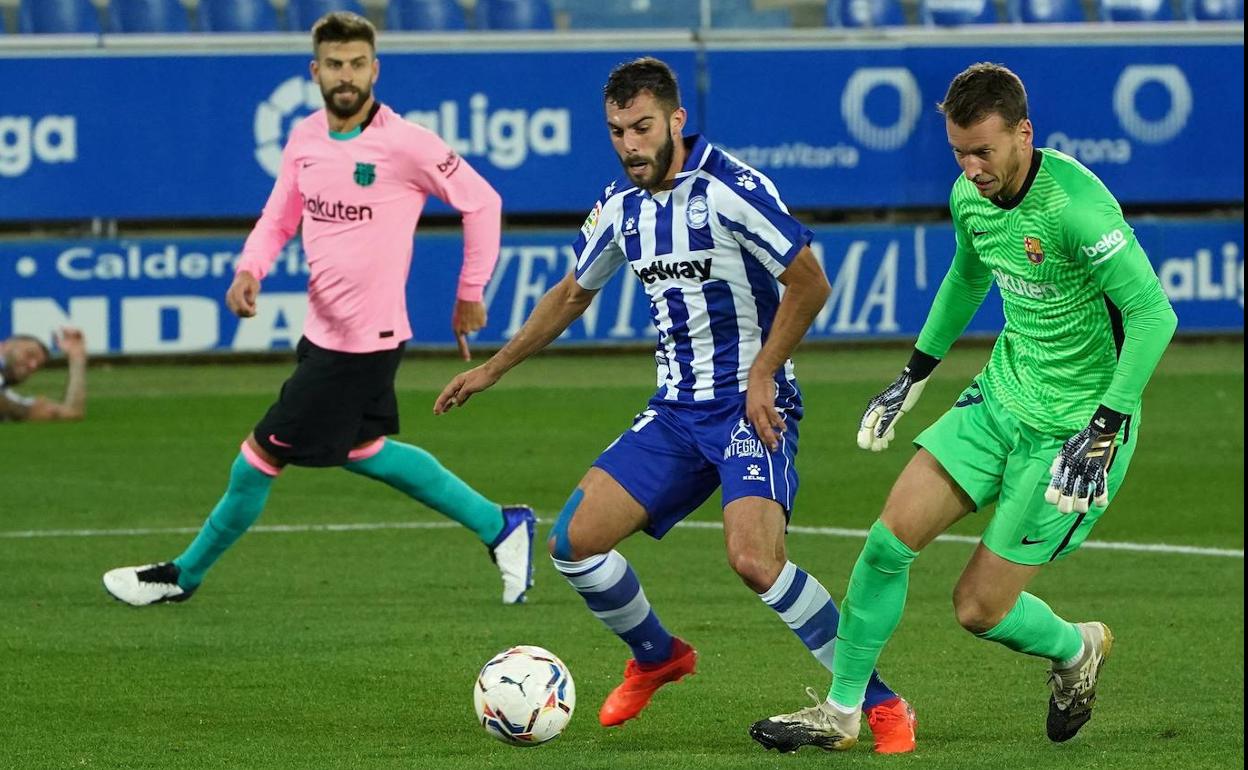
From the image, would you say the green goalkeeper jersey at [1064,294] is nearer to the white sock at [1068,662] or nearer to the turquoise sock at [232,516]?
the white sock at [1068,662]

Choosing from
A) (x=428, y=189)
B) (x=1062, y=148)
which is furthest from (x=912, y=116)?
(x=428, y=189)

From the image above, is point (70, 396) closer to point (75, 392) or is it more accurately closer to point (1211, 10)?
point (75, 392)

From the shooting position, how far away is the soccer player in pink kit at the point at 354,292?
7.85 metres

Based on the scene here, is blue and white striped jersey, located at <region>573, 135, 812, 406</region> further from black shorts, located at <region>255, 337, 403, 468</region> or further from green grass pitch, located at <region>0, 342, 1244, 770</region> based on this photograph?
black shorts, located at <region>255, 337, 403, 468</region>

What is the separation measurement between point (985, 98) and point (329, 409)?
3382 millimetres

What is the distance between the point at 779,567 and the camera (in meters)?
5.75

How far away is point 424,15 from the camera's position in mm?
18281

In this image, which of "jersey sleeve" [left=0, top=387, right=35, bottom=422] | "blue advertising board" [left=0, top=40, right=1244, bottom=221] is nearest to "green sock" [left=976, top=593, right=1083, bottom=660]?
"jersey sleeve" [left=0, top=387, right=35, bottom=422]

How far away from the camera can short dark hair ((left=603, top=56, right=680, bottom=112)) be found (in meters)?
5.80

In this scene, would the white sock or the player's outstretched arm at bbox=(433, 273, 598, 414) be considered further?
the player's outstretched arm at bbox=(433, 273, 598, 414)

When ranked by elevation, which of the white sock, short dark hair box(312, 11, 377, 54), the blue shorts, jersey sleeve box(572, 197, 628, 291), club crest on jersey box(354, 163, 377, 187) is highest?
short dark hair box(312, 11, 377, 54)

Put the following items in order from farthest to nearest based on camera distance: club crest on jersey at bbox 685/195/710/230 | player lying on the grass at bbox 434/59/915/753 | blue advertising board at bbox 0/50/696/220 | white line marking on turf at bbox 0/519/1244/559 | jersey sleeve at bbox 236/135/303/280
Result: blue advertising board at bbox 0/50/696/220 < white line marking on turf at bbox 0/519/1244/559 < jersey sleeve at bbox 236/135/303/280 < club crest on jersey at bbox 685/195/710/230 < player lying on the grass at bbox 434/59/915/753

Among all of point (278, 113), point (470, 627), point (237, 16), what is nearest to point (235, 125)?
point (278, 113)

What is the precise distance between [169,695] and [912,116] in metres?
12.8
